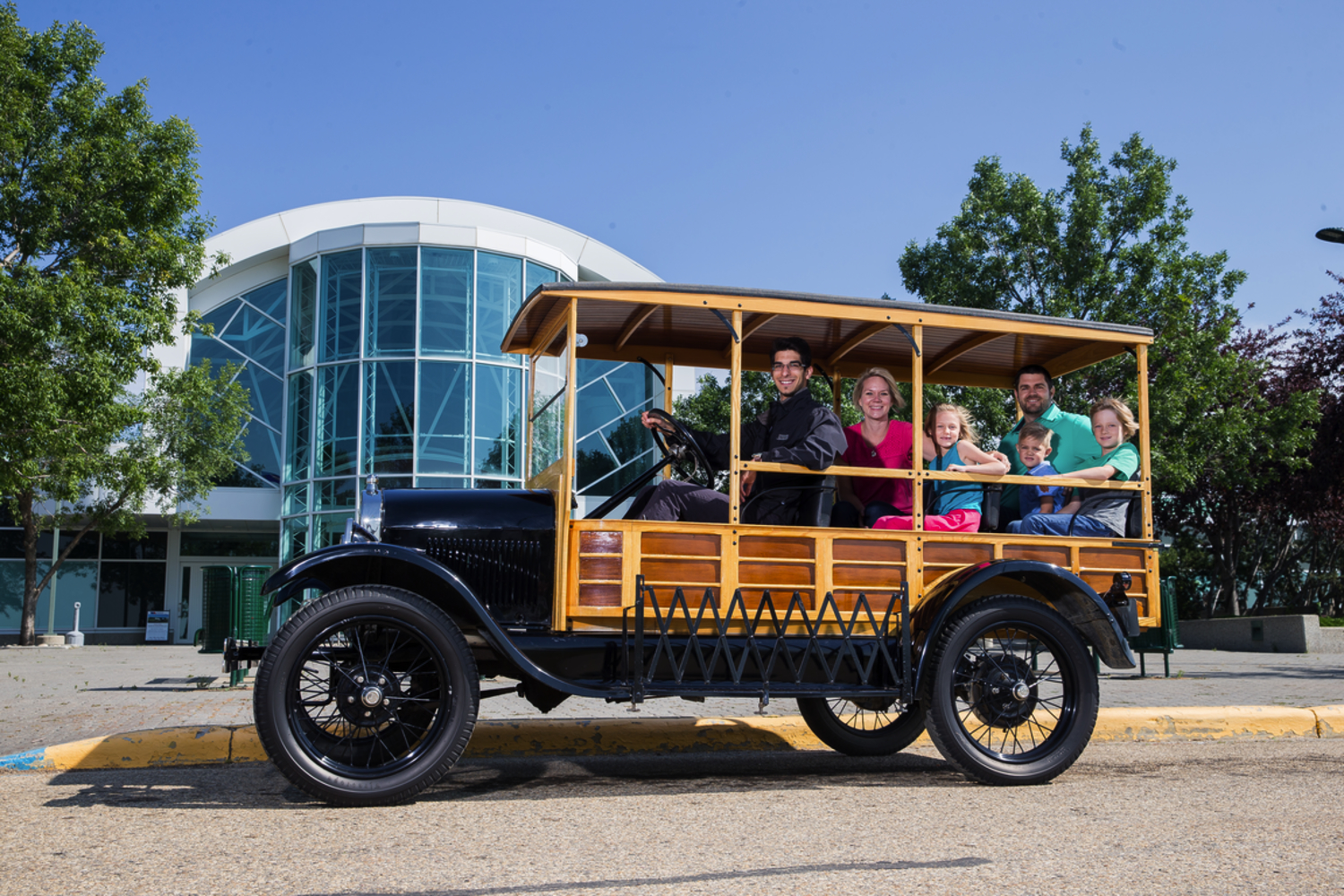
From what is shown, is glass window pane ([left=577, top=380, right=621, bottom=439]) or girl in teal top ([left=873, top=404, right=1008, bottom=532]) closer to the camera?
girl in teal top ([left=873, top=404, right=1008, bottom=532])

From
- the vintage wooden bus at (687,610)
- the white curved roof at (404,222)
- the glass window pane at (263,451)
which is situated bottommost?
the vintage wooden bus at (687,610)

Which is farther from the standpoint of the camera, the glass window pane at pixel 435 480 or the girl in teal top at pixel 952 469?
the glass window pane at pixel 435 480

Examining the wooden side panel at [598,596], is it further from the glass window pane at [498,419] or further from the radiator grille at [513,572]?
the glass window pane at [498,419]

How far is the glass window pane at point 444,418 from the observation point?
24.5m

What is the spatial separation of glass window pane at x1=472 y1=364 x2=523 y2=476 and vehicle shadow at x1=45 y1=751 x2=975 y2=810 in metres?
18.8

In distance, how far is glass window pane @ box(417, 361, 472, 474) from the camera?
24453 mm

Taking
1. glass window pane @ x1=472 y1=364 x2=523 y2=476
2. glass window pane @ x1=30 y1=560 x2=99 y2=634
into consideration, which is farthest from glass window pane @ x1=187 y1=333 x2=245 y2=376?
glass window pane @ x1=472 y1=364 x2=523 y2=476

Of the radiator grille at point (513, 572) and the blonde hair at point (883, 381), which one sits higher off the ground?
the blonde hair at point (883, 381)

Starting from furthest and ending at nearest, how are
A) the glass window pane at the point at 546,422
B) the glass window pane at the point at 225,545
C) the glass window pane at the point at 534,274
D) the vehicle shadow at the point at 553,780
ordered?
1. the glass window pane at the point at 225,545
2. the glass window pane at the point at 534,274
3. the glass window pane at the point at 546,422
4. the vehicle shadow at the point at 553,780

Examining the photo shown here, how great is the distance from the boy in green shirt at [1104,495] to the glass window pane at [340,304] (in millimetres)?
22038

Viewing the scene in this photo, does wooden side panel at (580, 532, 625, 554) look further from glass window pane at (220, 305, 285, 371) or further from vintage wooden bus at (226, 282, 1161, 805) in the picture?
glass window pane at (220, 305, 285, 371)

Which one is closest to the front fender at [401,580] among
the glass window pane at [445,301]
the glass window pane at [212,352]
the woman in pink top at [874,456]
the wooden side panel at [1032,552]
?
the woman in pink top at [874,456]

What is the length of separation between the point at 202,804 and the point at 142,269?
15.6m

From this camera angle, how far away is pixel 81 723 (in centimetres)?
733
